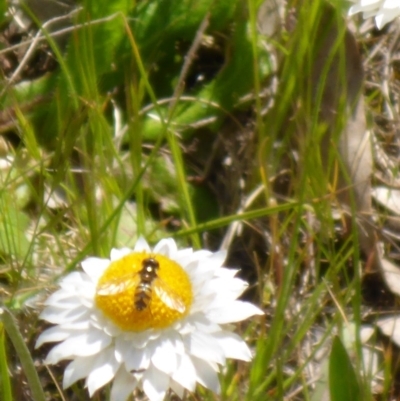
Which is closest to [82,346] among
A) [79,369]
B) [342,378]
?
[79,369]

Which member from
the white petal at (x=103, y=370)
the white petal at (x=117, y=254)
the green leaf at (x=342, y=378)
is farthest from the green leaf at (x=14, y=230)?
the green leaf at (x=342, y=378)

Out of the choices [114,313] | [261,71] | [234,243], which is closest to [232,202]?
[234,243]

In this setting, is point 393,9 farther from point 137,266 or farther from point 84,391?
point 84,391

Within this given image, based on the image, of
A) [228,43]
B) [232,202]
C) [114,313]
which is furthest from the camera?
[228,43]

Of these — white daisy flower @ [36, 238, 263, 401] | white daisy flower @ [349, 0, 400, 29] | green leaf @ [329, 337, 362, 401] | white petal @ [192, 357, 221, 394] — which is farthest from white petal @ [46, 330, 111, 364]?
white daisy flower @ [349, 0, 400, 29]

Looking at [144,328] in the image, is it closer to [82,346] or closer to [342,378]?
[82,346]

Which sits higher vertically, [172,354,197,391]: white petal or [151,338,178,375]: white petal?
[151,338,178,375]: white petal

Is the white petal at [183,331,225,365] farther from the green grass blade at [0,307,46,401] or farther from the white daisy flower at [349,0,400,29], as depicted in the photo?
the white daisy flower at [349,0,400,29]
